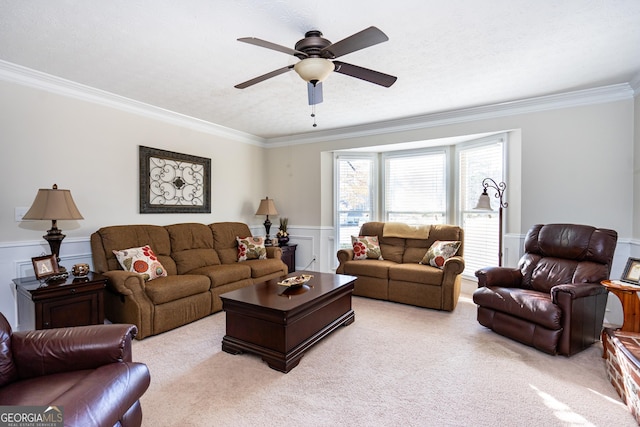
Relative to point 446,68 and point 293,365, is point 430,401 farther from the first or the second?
point 446,68

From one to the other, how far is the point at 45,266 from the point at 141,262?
0.79 metres

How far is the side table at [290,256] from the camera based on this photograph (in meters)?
5.41

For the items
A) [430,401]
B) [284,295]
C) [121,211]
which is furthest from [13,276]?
[430,401]

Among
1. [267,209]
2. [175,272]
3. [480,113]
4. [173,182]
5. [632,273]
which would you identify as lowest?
[175,272]

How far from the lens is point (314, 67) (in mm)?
2045

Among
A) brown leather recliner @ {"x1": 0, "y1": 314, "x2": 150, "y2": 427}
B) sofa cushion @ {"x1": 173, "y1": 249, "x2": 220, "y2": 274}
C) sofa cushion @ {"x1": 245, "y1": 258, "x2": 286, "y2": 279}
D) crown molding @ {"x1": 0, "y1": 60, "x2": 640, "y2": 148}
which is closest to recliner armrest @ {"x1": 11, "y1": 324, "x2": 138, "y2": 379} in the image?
brown leather recliner @ {"x1": 0, "y1": 314, "x2": 150, "y2": 427}

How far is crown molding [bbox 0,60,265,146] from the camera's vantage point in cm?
291

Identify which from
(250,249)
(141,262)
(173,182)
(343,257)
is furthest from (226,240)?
(343,257)

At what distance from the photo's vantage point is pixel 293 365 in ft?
8.09

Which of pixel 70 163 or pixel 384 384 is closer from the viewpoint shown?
pixel 384 384

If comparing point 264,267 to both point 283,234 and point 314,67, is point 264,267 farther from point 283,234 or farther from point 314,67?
point 314,67

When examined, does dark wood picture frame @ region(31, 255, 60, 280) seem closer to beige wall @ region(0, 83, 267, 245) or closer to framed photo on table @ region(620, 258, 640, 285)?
beige wall @ region(0, 83, 267, 245)

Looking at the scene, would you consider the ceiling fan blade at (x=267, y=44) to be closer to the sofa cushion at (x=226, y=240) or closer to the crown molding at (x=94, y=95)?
the crown molding at (x=94, y=95)

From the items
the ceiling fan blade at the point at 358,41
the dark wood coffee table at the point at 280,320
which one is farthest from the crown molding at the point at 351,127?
the ceiling fan blade at the point at 358,41
